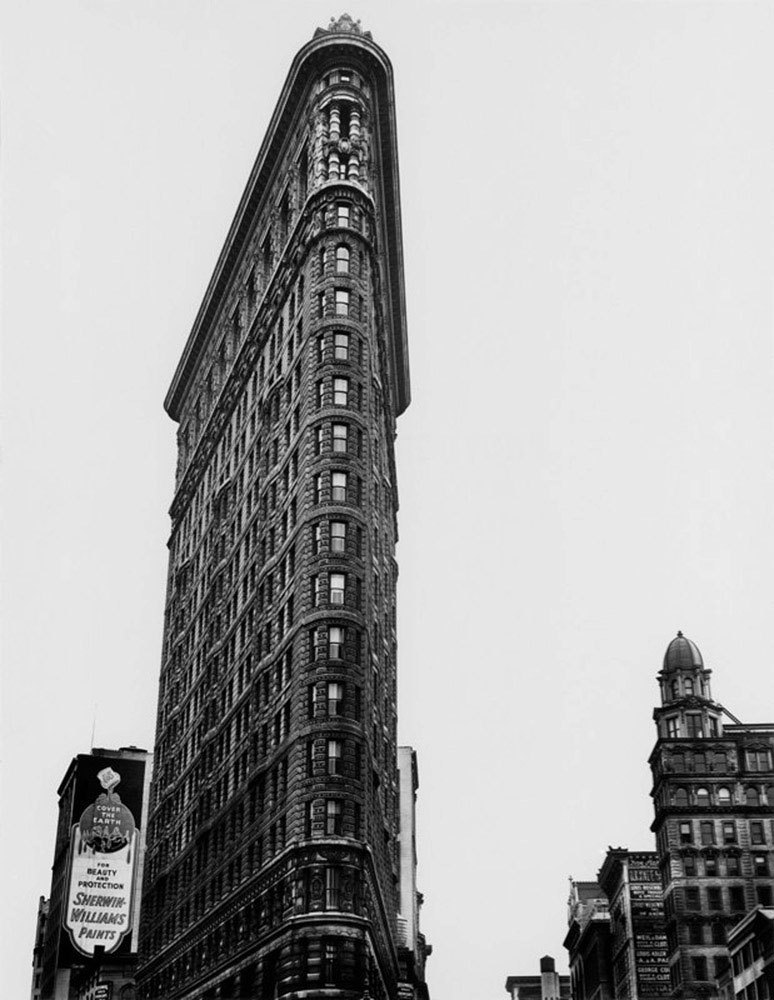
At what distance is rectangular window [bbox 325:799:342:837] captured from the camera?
81.2 meters

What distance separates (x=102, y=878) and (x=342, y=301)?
56.3 metres

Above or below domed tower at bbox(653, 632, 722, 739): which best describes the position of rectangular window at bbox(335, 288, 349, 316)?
above

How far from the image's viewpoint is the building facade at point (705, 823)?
133000 mm

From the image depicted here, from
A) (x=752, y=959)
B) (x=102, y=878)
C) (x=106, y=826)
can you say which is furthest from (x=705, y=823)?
(x=102, y=878)

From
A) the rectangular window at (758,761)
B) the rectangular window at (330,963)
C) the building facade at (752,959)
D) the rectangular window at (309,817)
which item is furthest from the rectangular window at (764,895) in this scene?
the rectangular window at (330,963)

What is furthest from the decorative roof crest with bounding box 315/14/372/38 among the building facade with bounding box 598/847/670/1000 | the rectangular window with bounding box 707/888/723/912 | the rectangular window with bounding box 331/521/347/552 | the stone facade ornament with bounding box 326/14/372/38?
the building facade with bounding box 598/847/670/1000

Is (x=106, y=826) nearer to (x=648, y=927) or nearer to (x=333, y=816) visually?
(x=333, y=816)

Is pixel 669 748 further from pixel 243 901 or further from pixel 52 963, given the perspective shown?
pixel 52 963

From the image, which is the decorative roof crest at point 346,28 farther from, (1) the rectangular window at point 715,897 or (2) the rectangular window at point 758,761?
(1) the rectangular window at point 715,897

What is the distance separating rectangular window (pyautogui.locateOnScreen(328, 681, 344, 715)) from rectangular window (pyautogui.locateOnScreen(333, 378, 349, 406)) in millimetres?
20225

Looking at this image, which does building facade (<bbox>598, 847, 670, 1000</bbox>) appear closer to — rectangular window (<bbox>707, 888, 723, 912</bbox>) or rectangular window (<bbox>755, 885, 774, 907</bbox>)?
rectangular window (<bbox>707, 888, 723, 912</bbox>)

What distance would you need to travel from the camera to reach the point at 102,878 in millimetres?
122438

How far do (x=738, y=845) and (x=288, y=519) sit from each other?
220ft

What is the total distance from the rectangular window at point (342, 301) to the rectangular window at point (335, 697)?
90.5ft
